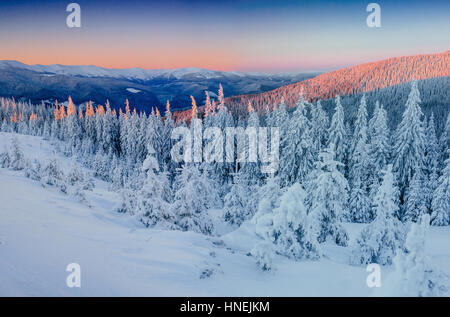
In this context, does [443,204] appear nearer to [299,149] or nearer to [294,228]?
[299,149]

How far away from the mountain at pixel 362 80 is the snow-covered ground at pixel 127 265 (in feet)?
418

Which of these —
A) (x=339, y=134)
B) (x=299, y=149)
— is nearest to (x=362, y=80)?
(x=339, y=134)

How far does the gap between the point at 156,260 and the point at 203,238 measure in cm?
306

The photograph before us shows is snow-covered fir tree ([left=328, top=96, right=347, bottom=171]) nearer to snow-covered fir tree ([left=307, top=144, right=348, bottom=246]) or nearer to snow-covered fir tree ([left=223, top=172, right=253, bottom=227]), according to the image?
snow-covered fir tree ([left=223, top=172, right=253, bottom=227])

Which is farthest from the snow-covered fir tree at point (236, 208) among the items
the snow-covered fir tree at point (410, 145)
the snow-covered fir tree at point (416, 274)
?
the snow-covered fir tree at point (416, 274)

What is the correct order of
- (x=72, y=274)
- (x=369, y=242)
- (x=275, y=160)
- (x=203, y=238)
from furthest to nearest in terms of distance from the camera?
(x=275, y=160) < (x=369, y=242) < (x=203, y=238) < (x=72, y=274)

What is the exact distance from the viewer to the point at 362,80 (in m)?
160

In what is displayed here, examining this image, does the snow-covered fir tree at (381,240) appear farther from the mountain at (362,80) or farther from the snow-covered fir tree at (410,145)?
the mountain at (362,80)

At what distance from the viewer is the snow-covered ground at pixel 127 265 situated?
5.78 m

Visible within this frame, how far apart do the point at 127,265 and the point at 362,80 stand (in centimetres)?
18830

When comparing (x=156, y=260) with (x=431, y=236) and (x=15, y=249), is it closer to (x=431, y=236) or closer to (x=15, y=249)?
(x=15, y=249)

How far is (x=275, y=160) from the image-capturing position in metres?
28.3

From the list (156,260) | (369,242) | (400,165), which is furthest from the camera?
(400,165)
